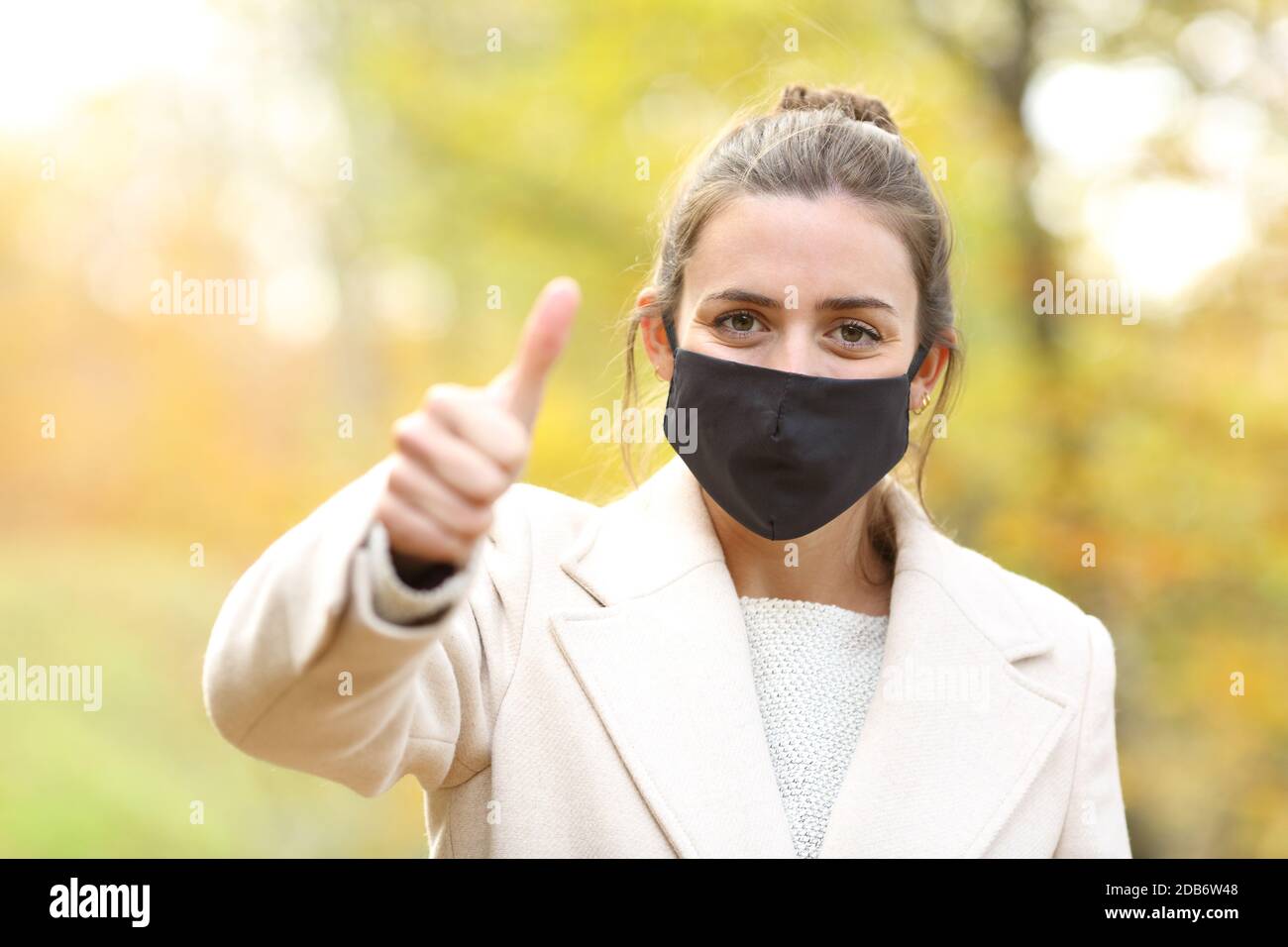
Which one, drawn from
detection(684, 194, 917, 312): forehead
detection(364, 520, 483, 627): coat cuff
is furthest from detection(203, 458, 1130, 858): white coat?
detection(684, 194, 917, 312): forehead

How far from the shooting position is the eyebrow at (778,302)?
7.42ft

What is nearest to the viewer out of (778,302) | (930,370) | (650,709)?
(650,709)

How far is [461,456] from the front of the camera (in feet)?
4.59

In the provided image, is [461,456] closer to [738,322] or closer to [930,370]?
[738,322]

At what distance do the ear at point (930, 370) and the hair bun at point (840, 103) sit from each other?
0.48m

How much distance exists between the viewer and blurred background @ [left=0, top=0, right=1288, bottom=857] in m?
5.47

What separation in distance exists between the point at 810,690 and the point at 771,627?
0.15 meters

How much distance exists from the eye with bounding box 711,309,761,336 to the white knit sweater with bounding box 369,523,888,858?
55 cm

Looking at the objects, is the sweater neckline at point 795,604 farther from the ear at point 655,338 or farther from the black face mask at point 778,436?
the ear at point 655,338

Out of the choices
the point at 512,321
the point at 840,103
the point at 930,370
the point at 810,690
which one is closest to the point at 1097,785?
the point at 810,690

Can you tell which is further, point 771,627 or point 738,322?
point 771,627

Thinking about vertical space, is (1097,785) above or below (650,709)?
below

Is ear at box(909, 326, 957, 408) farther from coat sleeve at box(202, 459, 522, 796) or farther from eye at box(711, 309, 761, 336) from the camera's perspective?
coat sleeve at box(202, 459, 522, 796)

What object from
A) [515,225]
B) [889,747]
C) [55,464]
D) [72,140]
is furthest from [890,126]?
[55,464]
